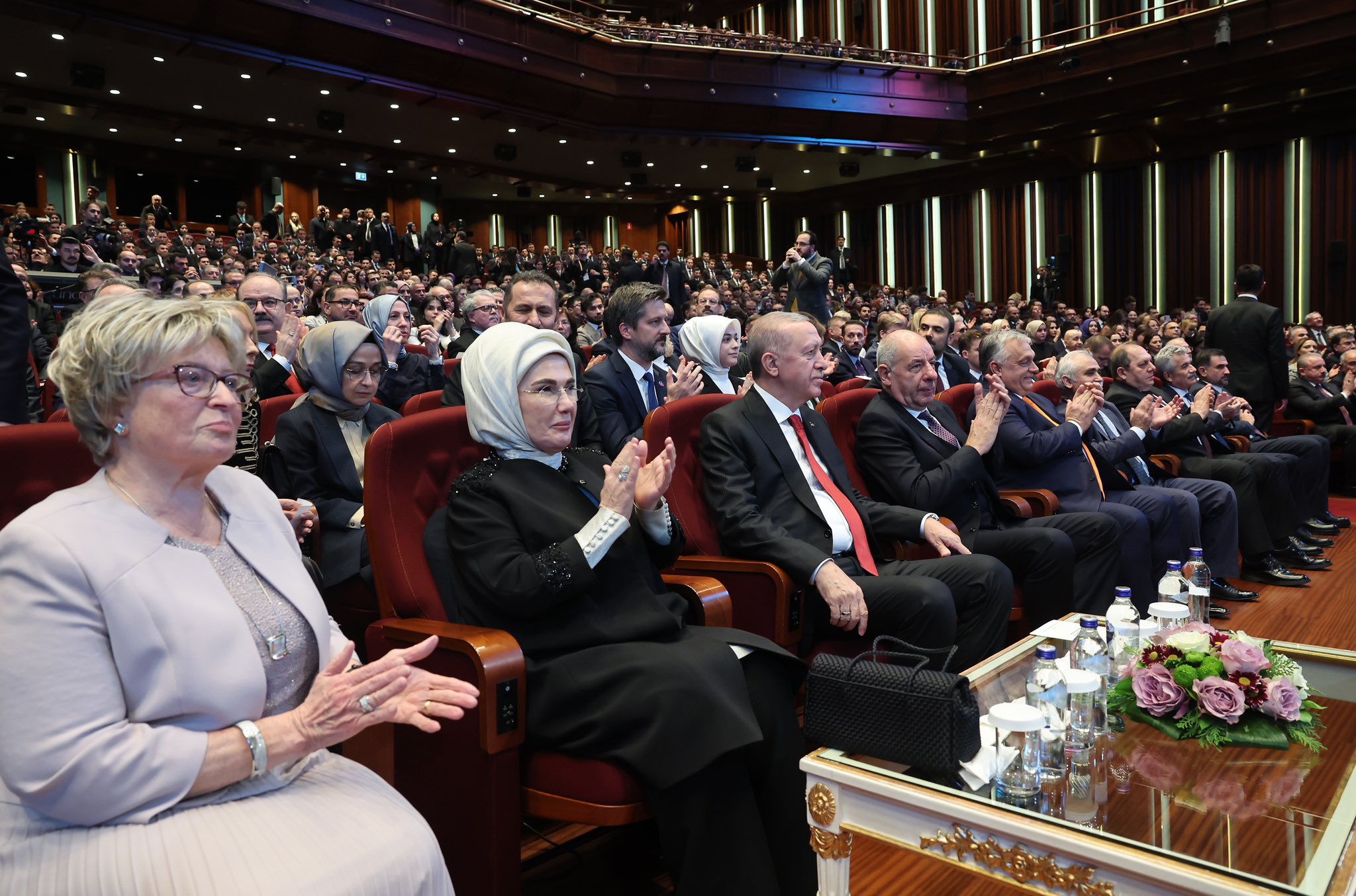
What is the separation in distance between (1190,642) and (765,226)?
716 inches

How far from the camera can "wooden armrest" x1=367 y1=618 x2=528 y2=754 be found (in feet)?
5.18

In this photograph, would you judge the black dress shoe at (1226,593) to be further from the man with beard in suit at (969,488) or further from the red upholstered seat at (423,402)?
the red upholstered seat at (423,402)

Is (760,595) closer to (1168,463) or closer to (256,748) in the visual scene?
(256,748)

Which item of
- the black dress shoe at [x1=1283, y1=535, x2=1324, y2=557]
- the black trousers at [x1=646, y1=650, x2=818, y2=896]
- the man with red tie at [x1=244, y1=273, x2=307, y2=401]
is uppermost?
the man with red tie at [x1=244, y1=273, x2=307, y2=401]

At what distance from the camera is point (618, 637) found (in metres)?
1.78

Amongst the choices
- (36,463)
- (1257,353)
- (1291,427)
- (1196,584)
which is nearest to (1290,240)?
(1291,427)

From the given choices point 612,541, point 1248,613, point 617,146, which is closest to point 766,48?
point 617,146

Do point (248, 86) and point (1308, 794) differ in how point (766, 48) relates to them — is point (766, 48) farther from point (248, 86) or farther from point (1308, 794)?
point (1308, 794)

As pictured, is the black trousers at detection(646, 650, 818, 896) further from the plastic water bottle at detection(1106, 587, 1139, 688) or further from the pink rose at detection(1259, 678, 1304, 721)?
the pink rose at detection(1259, 678, 1304, 721)

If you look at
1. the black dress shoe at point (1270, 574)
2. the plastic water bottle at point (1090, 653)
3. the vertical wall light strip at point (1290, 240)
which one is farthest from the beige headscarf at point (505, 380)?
the vertical wall light strip at point (1290, 240)

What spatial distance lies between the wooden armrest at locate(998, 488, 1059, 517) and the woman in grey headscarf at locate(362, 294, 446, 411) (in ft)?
6.85

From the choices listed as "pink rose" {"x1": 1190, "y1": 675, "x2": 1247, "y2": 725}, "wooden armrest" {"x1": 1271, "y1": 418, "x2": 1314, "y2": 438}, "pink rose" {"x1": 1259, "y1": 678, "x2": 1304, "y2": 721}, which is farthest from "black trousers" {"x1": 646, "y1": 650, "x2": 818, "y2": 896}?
"wooden armrest" {"x1": 1271, "y1": 418, "x2": 1314, "y2": 438}

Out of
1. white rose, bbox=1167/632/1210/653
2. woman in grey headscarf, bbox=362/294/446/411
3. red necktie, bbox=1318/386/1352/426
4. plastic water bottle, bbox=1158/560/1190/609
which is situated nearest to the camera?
white rose, bbox=1167/632/1210/653

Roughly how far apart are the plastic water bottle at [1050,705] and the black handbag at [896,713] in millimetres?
158
